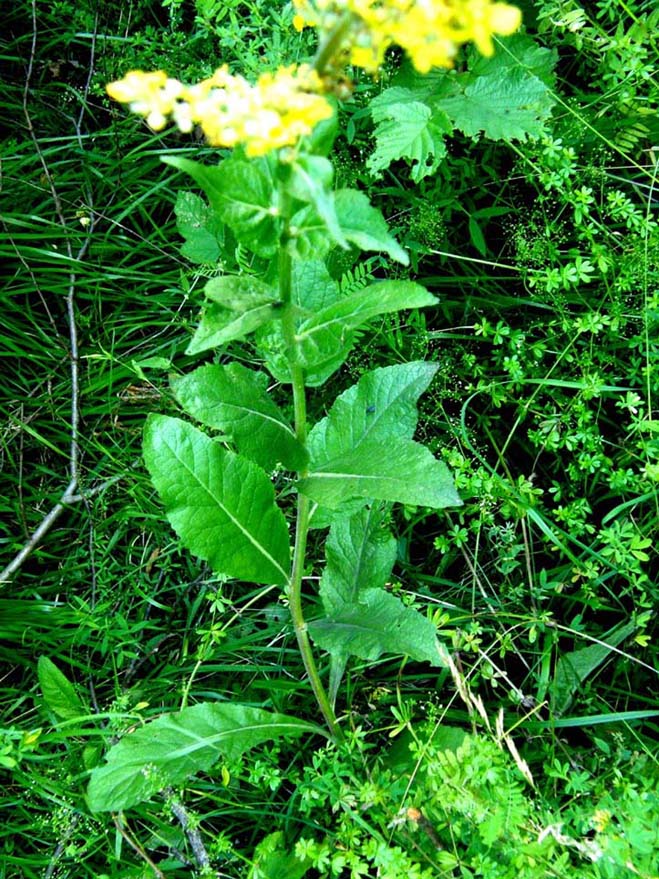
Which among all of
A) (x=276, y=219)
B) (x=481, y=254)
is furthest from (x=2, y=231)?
(x=276, y=219)

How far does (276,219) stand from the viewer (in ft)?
4.46

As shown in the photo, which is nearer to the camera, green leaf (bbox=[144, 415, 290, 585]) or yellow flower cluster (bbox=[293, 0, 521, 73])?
yellow flower cluster (bbox=[293, 0, 521, 73])

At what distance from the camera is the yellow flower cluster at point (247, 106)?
101cm

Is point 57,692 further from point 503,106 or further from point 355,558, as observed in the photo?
point 503,106

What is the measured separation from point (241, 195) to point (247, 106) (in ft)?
1.06

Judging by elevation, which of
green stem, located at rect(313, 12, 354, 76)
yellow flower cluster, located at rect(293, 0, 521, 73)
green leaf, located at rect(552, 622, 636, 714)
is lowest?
green leaf, located at rect(552, 622, 636, 714)

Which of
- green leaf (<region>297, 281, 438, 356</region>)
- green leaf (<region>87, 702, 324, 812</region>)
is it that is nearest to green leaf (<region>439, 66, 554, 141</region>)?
green leaf (<region>297, 281, 438, 356</region>)

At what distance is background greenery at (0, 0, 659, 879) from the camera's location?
216 centimetres

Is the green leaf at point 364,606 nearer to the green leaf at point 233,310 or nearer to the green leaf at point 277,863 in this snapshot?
the green leaf at point 277,863

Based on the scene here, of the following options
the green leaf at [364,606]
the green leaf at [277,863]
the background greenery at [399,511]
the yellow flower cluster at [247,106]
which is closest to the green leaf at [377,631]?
the green leaf at [364,606]

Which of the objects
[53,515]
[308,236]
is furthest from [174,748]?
[308,236]

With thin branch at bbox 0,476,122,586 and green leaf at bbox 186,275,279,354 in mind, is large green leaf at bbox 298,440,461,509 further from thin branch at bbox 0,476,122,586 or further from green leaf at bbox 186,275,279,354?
thin branch at bbox 0,476,122,586

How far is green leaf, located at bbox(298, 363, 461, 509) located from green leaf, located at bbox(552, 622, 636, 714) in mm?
881

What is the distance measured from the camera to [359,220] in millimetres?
1304
